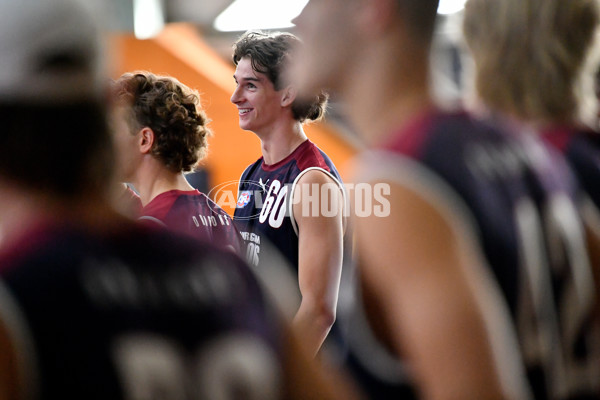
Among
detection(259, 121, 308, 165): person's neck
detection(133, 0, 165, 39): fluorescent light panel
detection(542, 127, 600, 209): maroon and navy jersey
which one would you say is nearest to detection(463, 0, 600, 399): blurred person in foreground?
detection(542, 127, 600, 209): maroon and navy jersey

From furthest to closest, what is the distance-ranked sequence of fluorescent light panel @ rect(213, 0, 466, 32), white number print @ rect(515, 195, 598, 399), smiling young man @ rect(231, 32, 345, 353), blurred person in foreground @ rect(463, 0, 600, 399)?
fluorescent light panel @ rect(213, 0, 466, 32)
smiling young man @ rect(231, 32, 345, 353)
blurred person in foreground @ rect(463, 0, 600, 399)
white number print @ rect(515, 195, 598, 399)

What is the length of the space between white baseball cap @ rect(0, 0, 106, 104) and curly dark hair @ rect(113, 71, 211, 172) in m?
1.91

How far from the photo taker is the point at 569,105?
63.4 inches

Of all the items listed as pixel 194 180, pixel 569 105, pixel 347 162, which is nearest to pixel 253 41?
pixel 347 162

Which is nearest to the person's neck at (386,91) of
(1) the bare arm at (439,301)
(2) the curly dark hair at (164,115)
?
(1) the bare arm at (439,301)

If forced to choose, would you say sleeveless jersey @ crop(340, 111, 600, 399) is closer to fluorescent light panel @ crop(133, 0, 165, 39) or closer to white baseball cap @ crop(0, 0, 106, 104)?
white baseball cap @ crop(0, 0, 106, 104)

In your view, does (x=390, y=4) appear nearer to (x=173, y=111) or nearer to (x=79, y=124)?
(x=79, y=124)

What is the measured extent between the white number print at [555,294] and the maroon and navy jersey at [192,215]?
1557 mm

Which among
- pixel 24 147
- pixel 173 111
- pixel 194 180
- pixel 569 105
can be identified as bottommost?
pixel 194 180

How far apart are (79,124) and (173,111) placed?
6.61 ft

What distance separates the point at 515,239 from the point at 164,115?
200 cm

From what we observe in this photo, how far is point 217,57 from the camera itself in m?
4.83

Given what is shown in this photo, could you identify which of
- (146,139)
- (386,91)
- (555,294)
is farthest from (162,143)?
(555,294)

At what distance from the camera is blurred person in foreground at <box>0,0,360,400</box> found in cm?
81
